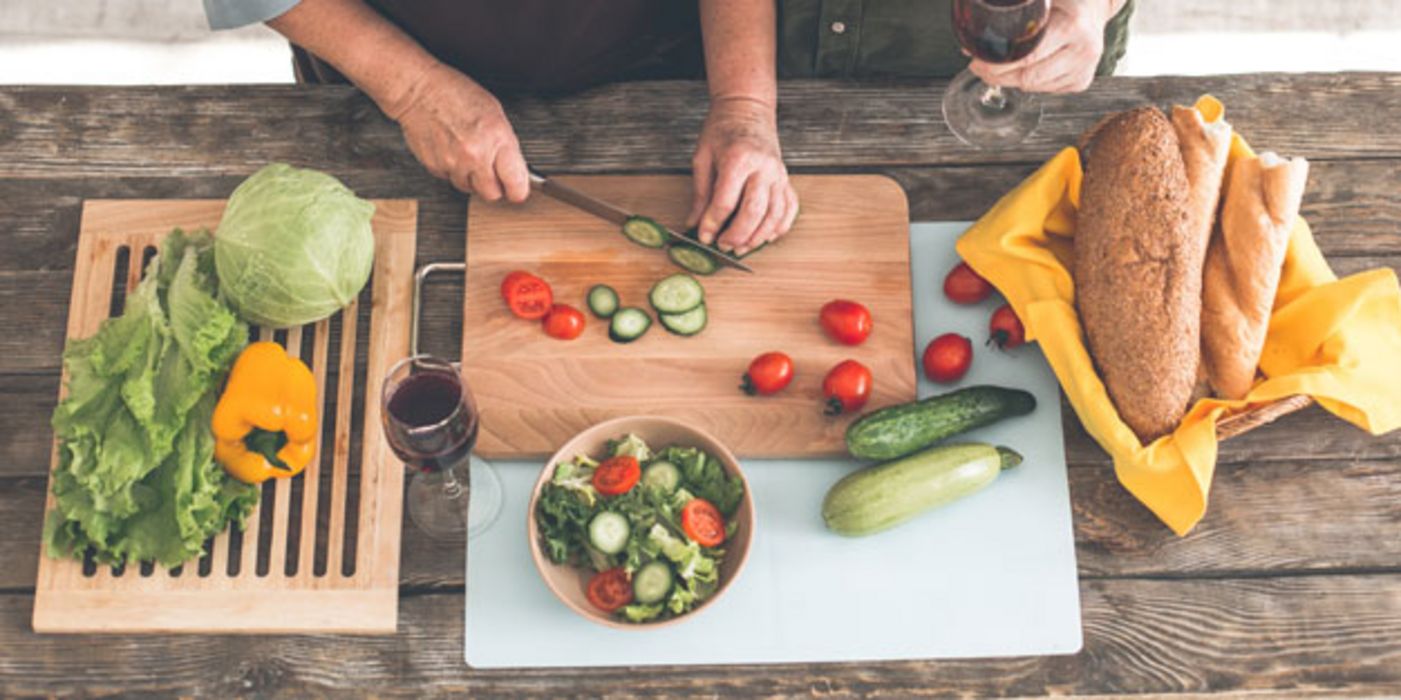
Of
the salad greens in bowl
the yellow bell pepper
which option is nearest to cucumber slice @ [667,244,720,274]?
the salad greens in bowl

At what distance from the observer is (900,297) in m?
2.20

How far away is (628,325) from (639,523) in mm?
396

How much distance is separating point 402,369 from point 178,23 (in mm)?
2720

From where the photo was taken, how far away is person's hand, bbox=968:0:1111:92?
2.06m

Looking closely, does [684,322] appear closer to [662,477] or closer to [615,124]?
[662,477]

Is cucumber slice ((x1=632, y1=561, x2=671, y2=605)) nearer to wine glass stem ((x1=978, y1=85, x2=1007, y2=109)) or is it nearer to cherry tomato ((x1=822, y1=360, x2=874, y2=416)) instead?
cherry tomato ((x1=822, y1=360, x2=874, y2=416))

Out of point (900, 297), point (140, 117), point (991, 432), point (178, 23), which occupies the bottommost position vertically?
point (178, 23)

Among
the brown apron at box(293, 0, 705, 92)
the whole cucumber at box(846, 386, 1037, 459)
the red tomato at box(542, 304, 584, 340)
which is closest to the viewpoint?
the whole cucumber at box(846, 386, 1037, 459)

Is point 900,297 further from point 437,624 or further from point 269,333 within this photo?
point 269,333

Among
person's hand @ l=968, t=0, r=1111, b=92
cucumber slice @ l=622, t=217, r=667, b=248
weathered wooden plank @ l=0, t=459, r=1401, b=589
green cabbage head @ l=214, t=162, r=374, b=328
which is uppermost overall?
person's hand @ l=968, t=0, r=1111, b=92

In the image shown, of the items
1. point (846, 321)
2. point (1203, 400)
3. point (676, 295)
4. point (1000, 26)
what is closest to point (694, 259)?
point (676, 295)

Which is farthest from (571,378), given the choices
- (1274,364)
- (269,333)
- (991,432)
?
(1274,364)

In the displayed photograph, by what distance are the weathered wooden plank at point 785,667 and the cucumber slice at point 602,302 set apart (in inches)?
23.4

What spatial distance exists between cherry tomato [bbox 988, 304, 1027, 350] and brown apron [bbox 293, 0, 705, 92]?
37.1 inches
